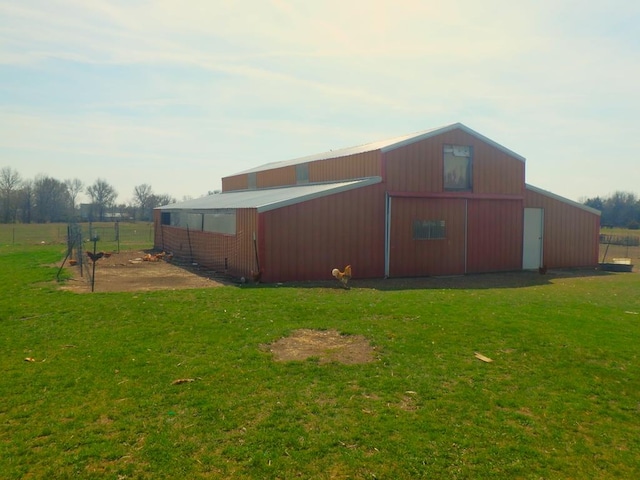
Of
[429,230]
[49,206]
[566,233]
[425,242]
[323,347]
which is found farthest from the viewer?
[49,206]

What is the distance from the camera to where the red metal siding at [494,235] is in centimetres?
2027

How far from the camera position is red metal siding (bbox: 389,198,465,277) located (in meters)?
18.6

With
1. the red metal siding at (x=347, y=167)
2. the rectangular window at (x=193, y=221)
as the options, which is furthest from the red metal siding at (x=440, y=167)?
the rectangular window at (x=193, y=221)

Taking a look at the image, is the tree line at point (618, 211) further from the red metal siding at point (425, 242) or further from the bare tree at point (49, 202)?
the bare tree at point (49, 202)

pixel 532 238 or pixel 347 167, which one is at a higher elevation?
pixel 347 167

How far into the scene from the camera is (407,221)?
61.9ft

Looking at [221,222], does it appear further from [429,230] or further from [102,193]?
[102,193]

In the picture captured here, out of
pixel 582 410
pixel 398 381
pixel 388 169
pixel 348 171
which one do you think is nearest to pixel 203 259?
pixel 348 171

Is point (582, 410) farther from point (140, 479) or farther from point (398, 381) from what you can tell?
point (140, 479)

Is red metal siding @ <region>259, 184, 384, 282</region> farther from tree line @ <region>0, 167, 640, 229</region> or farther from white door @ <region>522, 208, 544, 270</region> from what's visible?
tree line @ <region>0, 167, 640, 229</region>

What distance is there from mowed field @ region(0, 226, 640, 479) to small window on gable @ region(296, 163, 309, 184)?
13894 mm

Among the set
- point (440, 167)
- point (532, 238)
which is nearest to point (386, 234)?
point (440, 167)

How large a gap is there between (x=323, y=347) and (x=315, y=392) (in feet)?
6.46

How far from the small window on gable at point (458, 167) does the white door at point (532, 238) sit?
379 cm
